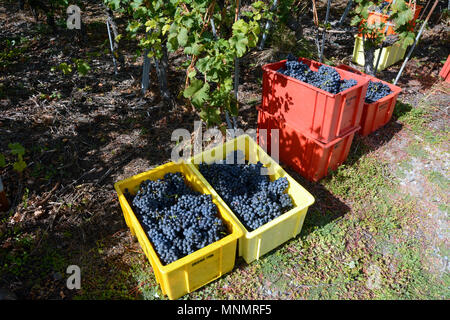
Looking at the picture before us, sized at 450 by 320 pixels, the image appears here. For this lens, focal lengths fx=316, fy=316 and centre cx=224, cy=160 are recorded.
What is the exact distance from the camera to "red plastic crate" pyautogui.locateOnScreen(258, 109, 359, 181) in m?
3.72

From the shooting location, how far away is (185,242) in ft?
8.84

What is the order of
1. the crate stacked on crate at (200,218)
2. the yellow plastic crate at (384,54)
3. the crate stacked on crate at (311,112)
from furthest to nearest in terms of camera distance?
1. the yellow plastic crate at (384,54)
2. the crate stacked on crate at (311,112)
3. the crate stacked on crate at (200,218)

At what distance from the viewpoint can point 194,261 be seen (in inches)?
100.0

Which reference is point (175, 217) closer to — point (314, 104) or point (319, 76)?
point (314, 104)

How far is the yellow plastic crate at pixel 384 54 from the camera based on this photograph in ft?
20.0

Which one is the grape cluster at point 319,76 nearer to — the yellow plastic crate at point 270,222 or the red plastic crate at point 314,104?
the red plastic crate at point 314,104

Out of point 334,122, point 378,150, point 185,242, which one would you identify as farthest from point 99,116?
point 378,150

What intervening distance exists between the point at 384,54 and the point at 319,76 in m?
3.23

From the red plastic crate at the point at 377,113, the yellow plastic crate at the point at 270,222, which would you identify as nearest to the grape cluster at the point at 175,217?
the yellow plastic crate at the point at 270,222

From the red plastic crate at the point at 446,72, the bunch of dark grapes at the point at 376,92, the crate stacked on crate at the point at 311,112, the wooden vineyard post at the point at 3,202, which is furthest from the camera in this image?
the red plastic crate at the point at 446,72

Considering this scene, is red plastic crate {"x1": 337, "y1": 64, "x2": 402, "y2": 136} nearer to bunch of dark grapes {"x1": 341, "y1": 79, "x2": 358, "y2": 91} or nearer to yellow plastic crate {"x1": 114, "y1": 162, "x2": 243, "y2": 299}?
bunch of dark grapes {"x1": 341, "y1": 79, "x2": 358, "y2": 91}

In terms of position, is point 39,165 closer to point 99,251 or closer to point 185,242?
point 99,251

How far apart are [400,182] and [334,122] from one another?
1337 millimetres

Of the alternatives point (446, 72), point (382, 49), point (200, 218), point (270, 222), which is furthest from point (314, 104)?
point (446, 72)
